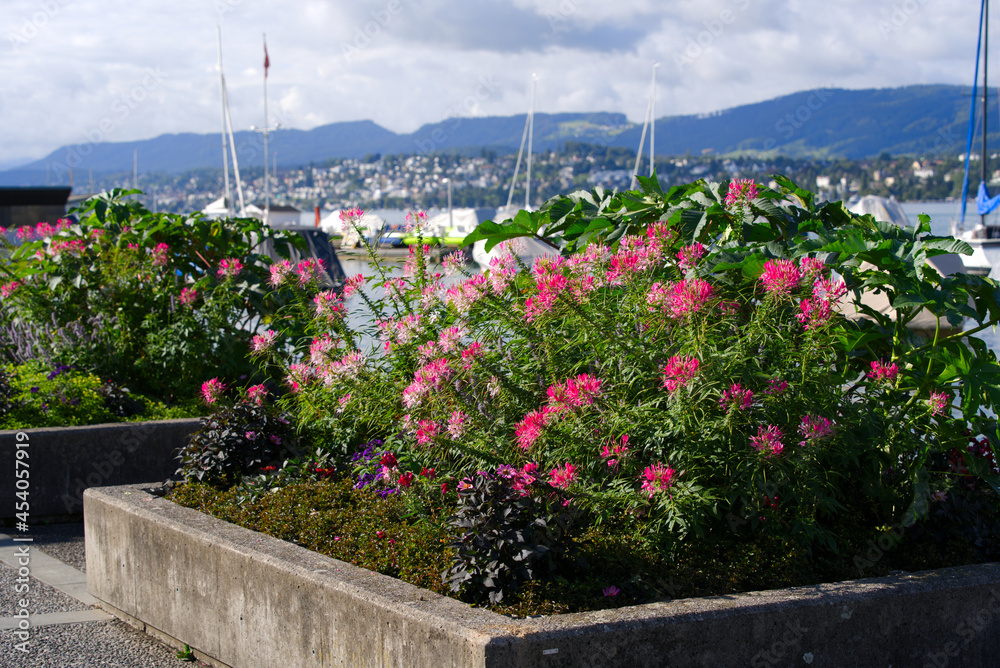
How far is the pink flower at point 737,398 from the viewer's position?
2754 mm

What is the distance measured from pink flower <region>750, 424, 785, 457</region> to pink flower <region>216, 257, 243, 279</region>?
15.2ft

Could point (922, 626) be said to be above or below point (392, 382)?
below

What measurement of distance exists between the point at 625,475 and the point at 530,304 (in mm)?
719

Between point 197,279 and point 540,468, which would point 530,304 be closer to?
point 540,468

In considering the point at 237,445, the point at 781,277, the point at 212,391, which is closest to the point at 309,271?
the point at 237,445

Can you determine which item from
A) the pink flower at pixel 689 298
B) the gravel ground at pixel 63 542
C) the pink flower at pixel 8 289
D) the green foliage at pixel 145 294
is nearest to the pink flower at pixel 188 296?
the green foliage at pixel 145 294

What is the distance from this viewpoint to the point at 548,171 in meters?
95.2

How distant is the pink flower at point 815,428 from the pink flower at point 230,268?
471 cm

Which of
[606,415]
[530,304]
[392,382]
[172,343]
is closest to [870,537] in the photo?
[606,415]

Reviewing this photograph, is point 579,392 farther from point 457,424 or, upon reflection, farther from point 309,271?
point 309,271

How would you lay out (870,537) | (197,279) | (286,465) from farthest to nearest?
1. (197,279)
2. (286,465)
3. (870,537)

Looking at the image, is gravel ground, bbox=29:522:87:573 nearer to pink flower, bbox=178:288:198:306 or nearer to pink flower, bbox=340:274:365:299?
pink flower, bbox=178:288:198:306

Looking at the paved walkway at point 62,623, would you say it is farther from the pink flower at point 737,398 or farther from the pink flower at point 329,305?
the pink flower at point 737,398

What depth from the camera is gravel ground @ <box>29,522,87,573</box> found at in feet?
16.5
